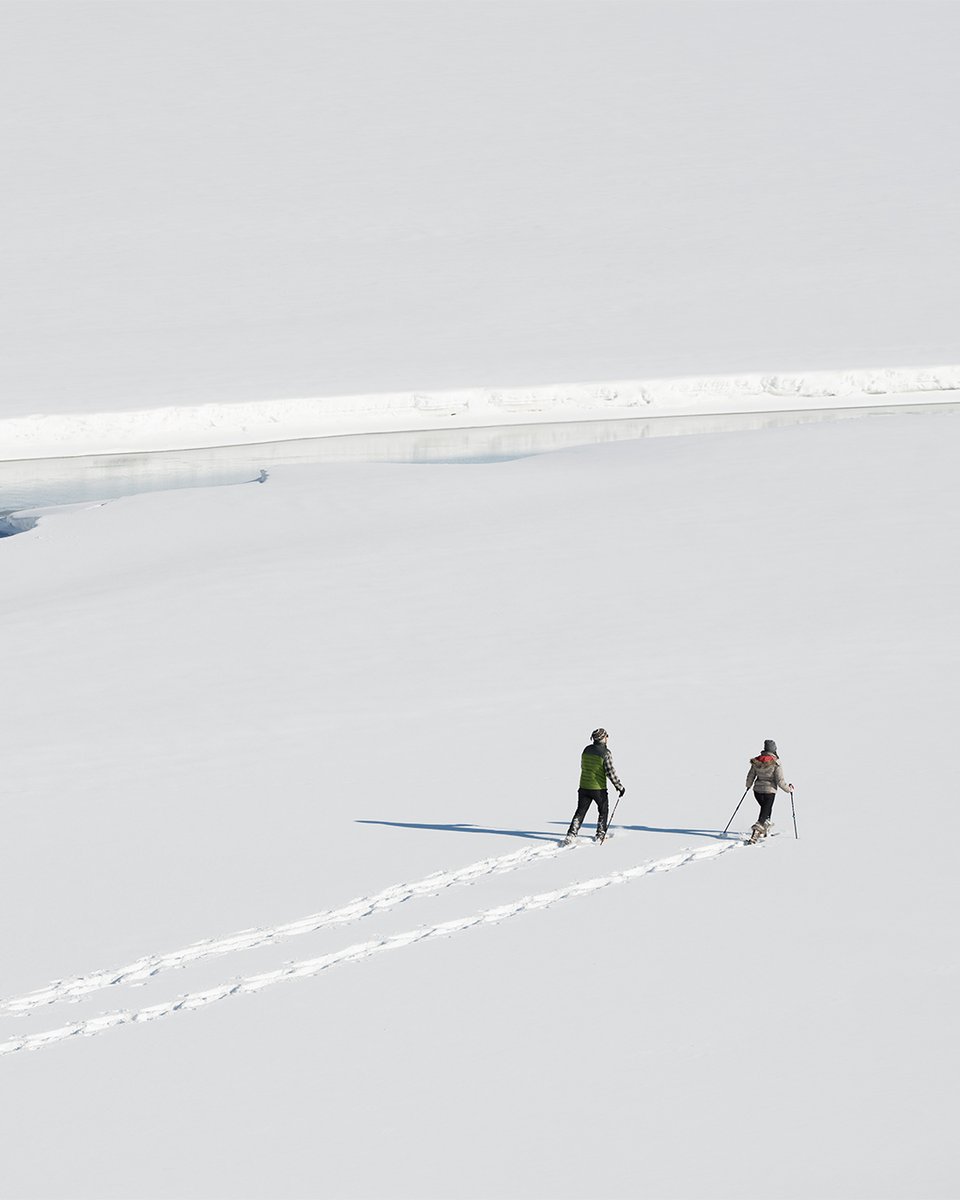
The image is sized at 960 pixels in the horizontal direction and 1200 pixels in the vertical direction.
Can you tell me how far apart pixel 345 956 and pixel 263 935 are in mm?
516

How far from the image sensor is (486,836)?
340 inches

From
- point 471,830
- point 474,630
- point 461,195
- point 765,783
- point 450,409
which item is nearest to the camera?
point 765,783

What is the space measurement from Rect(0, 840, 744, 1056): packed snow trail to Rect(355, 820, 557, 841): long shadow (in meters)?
0.74

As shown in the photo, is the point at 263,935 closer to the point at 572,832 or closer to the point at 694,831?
the point at 572,832

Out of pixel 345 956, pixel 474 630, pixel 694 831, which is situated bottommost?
pixel 345 956

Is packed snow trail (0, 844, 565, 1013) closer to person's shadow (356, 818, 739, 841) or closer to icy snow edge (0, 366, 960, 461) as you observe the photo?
person's shadow (356, 818, 739, 841)

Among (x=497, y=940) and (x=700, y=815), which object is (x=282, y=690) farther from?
(x=497, y=940)

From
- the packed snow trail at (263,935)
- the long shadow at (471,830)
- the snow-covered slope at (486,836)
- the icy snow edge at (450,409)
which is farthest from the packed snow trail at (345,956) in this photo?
the icy snow edge at (450,409)

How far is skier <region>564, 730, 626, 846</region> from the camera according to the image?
8.39 meters

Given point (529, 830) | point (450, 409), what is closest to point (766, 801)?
point (529, 830)

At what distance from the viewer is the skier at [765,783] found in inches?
324

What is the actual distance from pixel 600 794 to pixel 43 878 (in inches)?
114

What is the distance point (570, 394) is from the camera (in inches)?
712

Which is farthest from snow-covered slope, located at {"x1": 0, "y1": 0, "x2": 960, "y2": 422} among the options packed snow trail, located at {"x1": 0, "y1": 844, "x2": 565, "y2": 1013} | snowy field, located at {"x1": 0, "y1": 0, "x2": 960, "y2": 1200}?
packed snow trail, located at {"x1": 0, "y1": 844, "x2": 565, "y2": 1013}
